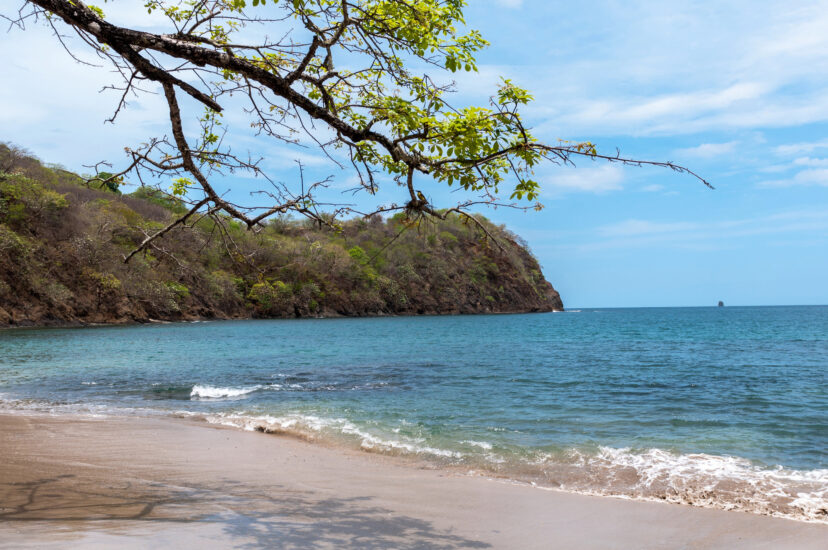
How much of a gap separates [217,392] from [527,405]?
8.17 metres

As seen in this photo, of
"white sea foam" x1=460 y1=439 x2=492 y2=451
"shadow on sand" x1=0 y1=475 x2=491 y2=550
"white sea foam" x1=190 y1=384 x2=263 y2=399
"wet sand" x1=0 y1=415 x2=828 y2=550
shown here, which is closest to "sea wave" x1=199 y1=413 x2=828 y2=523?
"white sea foam" x1=460 y1=439 x2=492 y2=451

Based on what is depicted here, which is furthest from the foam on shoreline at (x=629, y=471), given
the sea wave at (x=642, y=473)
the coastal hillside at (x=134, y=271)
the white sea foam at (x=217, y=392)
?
the coastal hillside at (x=134, y=271)

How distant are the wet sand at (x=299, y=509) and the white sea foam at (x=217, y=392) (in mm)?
5982

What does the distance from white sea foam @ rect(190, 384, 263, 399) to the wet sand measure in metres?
5.98

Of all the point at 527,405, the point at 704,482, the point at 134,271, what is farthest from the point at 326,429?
the point at 134,271

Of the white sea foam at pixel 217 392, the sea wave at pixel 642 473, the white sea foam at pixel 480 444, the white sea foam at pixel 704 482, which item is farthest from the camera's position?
the white sea foam at pixel 217 392

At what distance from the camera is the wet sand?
4305mm

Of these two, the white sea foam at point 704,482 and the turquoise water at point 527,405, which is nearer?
the white sea foam at point 704,482

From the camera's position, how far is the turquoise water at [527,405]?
7512 millimetres

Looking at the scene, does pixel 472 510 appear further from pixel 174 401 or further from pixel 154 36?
pixel 174 401

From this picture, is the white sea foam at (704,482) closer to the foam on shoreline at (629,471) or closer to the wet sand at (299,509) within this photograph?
the foam on shoreline at (629,471)

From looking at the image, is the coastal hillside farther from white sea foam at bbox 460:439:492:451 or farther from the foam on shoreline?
white sea foam at bbox 460:439:492:451

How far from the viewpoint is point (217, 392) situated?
14.7 meters

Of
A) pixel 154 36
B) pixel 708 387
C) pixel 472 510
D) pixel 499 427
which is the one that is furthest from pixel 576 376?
pixel 154 36
